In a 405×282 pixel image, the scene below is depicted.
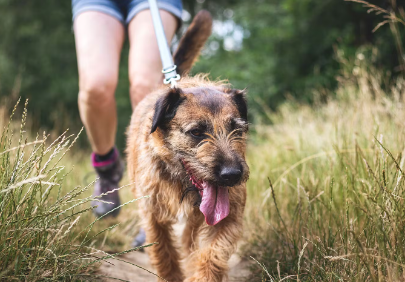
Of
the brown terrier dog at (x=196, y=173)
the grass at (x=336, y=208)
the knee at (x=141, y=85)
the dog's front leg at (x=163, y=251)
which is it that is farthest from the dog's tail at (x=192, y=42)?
the dog's front leg at (x=163, y=251)

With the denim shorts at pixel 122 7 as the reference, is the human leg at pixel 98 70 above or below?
below

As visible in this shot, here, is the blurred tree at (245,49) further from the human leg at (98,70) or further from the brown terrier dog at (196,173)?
the brown terrier dog at (196,173)

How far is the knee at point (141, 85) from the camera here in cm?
344

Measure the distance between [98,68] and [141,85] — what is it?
46 centimetres

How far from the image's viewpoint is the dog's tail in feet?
12.4

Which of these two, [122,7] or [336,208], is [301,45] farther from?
A: [336,208]

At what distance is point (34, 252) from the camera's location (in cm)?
178

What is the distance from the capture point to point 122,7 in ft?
12.1

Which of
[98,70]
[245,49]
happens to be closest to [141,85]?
[98,70]

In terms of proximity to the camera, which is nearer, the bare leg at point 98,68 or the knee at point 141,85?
the bare leg at point 98,68

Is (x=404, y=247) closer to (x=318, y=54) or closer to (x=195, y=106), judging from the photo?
(x=195, y=106)

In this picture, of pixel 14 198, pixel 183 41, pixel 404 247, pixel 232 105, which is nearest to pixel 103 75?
pixel 183 41

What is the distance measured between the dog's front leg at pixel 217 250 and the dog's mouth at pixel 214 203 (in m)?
0.19

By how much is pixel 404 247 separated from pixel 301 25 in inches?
387
